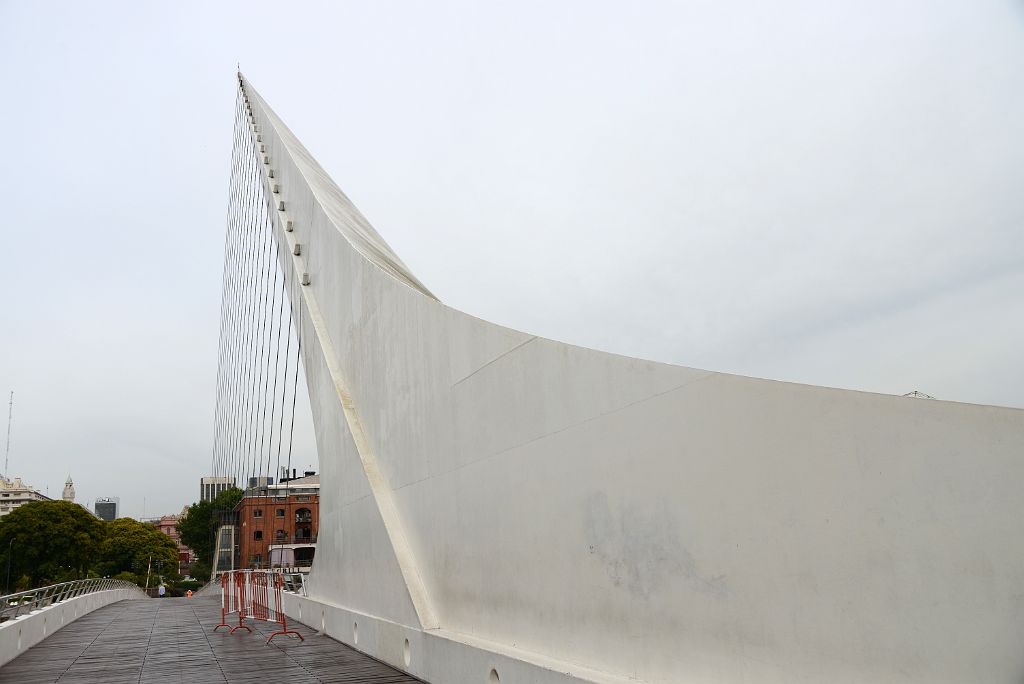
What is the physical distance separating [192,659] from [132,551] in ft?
203

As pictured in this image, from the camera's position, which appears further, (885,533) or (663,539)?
(663,539)

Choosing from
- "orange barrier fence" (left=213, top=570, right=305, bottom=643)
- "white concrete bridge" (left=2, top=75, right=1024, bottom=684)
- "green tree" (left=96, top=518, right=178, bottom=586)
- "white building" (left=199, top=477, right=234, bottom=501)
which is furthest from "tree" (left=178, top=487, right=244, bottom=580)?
"white concrete bridge" (left=2, top=75, right=1024, bottom=684)

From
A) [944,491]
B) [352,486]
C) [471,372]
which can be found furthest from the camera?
[352,486]

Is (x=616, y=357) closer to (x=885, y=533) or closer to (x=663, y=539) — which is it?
(x=663, y=539)

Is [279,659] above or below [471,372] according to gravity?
below

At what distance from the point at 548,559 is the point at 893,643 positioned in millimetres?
2407

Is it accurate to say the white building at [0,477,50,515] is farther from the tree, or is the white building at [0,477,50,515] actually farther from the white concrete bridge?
the white concrete bridge

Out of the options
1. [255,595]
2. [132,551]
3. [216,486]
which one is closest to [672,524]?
[255,595]

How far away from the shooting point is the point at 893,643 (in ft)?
9.09

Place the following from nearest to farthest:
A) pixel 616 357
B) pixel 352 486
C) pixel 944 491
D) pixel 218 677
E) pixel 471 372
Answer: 1. pixel 944 491
2. pixel 616 357
3. pixel 471 372
4. pixel 218 677
5. pixel 352 486

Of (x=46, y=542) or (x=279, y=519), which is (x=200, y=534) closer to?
(x=46, y=542)

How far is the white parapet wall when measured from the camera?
8.93 metres

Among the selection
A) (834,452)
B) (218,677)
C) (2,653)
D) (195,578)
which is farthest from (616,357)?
(195,578)

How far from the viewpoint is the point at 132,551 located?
63.0 metres
